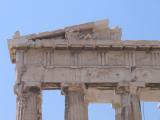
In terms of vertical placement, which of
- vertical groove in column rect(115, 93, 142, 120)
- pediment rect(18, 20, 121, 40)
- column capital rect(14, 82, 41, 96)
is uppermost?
pediment rect(18, 20, 121, 40)

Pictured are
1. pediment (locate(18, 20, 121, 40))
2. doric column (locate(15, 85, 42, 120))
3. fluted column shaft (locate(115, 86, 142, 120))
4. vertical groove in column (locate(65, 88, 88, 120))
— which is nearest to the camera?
doric column (locate(15, 85, 42, 120))

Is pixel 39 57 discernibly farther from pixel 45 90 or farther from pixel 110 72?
pixel 110 72

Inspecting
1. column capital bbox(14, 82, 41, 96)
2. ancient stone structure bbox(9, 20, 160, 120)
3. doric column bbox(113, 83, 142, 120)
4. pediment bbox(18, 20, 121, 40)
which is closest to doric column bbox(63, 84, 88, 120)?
ancient stone structure bbox(9, 20, 160, 120)

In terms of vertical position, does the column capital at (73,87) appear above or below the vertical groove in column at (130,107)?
above

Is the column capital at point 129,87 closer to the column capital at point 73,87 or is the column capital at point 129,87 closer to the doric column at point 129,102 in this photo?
the doric column at point 129,102

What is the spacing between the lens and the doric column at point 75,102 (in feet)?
80.5

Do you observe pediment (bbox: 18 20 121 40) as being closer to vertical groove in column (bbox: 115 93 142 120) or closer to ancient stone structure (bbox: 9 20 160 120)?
ancient stone structure (bbox: 9 20 160 120)

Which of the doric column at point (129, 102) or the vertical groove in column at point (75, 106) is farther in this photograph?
the doric column at point (129, 102)

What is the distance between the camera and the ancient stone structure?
24.8 meters

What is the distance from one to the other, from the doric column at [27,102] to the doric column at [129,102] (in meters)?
3.58

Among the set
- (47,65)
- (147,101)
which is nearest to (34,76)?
(47,65)

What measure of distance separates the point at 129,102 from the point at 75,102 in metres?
2.33

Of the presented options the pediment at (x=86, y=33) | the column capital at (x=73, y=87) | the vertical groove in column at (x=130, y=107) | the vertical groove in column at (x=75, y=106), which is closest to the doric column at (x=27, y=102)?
the column capital at (x=73, y=87)

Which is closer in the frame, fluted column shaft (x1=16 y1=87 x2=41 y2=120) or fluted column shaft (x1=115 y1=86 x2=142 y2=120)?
fluted column shaft (x1=16 y1=87 x2=41 y2=120)
